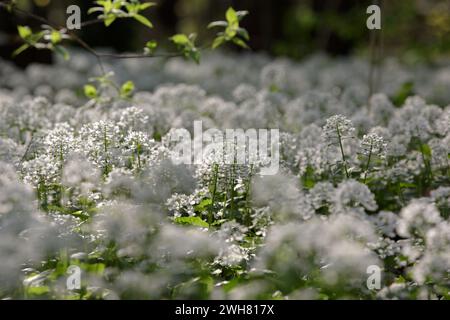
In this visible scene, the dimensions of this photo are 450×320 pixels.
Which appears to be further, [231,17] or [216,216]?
[231,17]

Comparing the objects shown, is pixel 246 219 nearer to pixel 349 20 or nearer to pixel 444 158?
pixel 444 158

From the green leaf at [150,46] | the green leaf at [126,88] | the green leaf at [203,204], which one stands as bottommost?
the green leaf at [203,204]

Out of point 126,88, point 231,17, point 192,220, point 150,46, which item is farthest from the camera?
point 126,88

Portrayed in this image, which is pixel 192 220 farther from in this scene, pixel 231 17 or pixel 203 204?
pixel 231 17

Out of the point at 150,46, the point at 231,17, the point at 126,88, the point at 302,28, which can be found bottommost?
the point at 126,88

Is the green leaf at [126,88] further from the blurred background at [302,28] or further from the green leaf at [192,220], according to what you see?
the blurred background at [302,28]

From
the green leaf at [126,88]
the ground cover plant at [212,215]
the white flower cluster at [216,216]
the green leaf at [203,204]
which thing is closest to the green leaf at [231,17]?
the ground cover plant at [212,215]

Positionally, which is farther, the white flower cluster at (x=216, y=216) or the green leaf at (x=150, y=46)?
the green leaf at (x=150, y=46)

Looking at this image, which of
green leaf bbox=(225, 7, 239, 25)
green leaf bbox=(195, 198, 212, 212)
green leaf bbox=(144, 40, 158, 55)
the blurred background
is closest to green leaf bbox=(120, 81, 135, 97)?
green leaf bbox=(144, 40, 158, 55)

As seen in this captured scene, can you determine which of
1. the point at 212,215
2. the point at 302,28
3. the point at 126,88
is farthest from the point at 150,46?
the point at 302,28

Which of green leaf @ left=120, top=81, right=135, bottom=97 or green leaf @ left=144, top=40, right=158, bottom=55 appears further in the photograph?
green leaf @ left=120, top=81, right=135, bottom=97

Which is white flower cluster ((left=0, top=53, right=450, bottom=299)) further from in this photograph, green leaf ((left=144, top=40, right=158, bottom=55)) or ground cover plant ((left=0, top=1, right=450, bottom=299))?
green leaf ((left=144, top=40, right=158, bottom=55))

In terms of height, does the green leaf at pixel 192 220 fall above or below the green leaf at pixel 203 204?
below
